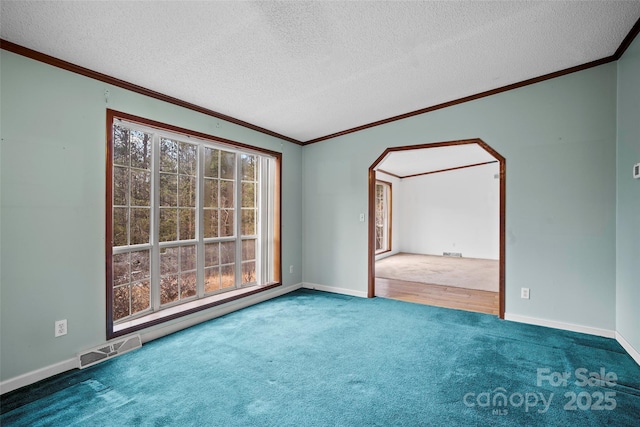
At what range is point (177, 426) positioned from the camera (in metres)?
1.73

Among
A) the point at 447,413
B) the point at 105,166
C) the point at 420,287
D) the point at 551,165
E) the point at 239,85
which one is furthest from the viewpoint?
the point at 420,287

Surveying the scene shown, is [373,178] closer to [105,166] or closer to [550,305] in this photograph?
[550,305]

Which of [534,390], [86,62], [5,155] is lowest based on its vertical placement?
[534,390]

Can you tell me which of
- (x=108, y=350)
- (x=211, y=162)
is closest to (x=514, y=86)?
(x=211, y=162)

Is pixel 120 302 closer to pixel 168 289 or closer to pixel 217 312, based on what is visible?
pixel 168 289

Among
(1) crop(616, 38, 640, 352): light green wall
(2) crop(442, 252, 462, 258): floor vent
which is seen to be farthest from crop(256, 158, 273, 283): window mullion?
(2) crop(442, 252, 462, 258): floor vent

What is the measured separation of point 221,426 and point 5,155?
2.34 m

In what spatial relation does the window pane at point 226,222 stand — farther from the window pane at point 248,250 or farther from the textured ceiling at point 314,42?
the textured ceiling at point 314,42

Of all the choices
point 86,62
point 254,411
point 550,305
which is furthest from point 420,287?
point 86,62

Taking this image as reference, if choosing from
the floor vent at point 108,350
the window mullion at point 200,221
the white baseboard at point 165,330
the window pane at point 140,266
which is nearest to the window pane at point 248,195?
the window mullion at point 200,221

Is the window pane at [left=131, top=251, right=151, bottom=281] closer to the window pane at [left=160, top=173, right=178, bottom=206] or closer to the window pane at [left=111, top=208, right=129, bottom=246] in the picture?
the window pane at [left=111, top=208, right=129, bottom=246]

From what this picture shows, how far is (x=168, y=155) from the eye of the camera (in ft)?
11.1

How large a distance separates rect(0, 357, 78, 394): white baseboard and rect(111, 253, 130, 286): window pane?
2.44ft

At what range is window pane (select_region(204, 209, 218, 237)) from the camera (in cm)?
375
